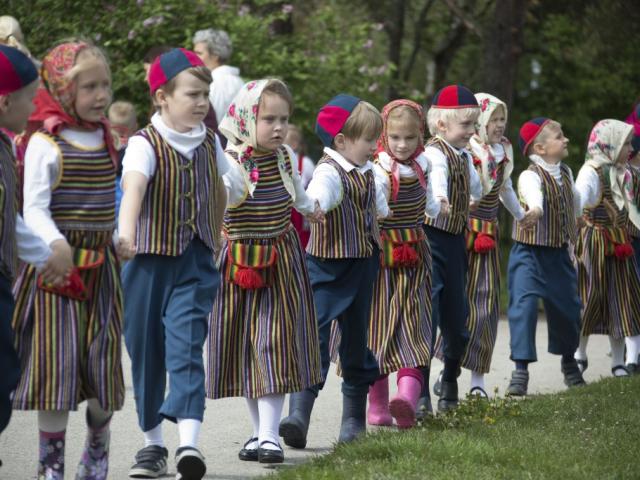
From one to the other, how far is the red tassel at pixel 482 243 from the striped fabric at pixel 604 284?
1.49 metres

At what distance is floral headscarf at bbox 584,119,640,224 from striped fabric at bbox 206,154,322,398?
12.3 ft

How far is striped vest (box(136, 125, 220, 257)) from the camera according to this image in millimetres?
5234

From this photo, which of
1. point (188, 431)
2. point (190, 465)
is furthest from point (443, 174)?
point (190, 465)

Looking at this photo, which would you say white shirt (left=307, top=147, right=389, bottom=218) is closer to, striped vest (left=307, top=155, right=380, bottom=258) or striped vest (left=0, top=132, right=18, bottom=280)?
striped vest (left=307, top=155, right=380, bottom=258)

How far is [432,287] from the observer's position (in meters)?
7.22

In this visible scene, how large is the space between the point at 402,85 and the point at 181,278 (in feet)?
47.4

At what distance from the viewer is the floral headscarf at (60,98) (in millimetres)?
4723

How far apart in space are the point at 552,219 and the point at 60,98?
173 inches

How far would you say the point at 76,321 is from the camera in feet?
15.3

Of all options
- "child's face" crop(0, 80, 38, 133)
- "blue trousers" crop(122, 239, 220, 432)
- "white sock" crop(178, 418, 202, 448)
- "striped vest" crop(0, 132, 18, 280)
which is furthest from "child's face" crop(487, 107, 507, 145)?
"striped vest" crop(0, 132, 18, 280)

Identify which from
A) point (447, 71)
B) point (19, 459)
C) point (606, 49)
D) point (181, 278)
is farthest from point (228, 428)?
point (447, 71)

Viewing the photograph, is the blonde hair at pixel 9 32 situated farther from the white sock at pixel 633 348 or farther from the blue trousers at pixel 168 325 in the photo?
the white sock at pixel 633 348

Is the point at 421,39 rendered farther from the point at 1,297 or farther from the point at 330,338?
the point at 1,297

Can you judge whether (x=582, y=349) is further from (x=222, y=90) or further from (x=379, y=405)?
(x=222, y=90)
